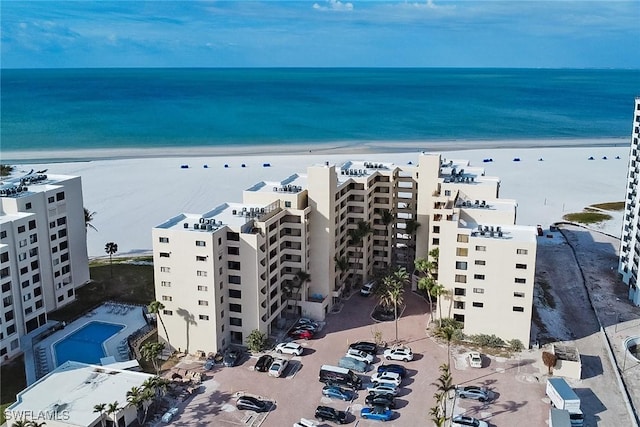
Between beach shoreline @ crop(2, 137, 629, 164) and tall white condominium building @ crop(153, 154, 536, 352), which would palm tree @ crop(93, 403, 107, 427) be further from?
beach shoreline @ crop(2, 137, 629, 164)

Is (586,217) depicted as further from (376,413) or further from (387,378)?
(376,413)

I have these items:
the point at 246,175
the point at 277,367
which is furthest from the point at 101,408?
the point at 246,175

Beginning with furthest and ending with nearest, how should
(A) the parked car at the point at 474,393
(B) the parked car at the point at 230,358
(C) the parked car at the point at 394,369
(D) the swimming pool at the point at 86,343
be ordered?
1. (D) the swimming pool at the point at 86,343
2. (B) the parked car at the point at 230,358
3. (C) the parked car at the point at 394,369
4. (A) the parked car at the point at 474,393

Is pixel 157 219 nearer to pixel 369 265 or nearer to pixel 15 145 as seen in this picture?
pixel 369 265

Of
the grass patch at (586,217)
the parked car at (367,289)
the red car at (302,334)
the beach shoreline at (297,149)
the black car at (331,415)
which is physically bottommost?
the black car at (331,415)

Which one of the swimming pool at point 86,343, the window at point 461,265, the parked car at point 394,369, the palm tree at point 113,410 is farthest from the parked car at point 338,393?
the swimming pool at point 86,343

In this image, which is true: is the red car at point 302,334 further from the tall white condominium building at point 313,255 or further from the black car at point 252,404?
the black car at point 252,404
